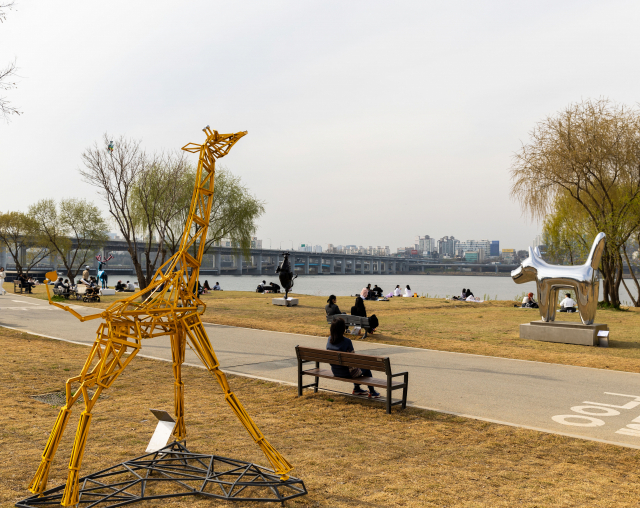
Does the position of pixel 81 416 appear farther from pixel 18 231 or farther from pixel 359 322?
pixel 18 231

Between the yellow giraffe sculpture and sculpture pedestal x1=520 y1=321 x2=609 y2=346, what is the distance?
40.1 feet

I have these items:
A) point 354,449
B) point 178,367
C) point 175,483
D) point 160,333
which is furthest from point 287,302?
point 160,333

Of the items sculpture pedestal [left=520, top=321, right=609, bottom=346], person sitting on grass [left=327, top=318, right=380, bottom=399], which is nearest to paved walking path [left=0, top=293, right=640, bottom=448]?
person sitting on grass [left=327, top=318, right=380, bottom=399]

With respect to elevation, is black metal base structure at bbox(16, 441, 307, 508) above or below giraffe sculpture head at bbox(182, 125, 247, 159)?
below

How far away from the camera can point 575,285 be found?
1502cm

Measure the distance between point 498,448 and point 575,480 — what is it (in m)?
1.01

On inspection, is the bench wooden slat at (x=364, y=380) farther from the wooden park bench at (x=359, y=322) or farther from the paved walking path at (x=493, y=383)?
the wooden park bench at (x=359, y=322)

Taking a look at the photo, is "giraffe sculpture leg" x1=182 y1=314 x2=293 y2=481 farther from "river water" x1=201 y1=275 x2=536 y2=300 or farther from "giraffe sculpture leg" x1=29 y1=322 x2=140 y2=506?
"river water" x1=201 y1=275 x2=536 y2=300

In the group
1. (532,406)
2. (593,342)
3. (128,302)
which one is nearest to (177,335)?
(128,302)

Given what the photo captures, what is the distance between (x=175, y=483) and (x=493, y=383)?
6.09 m

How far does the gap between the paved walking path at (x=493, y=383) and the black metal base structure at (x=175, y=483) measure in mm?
3504

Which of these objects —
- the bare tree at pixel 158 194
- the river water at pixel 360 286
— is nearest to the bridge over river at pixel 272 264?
the river water at pixel 360 286

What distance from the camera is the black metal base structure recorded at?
4270mm

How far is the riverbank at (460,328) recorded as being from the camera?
40.1ft
